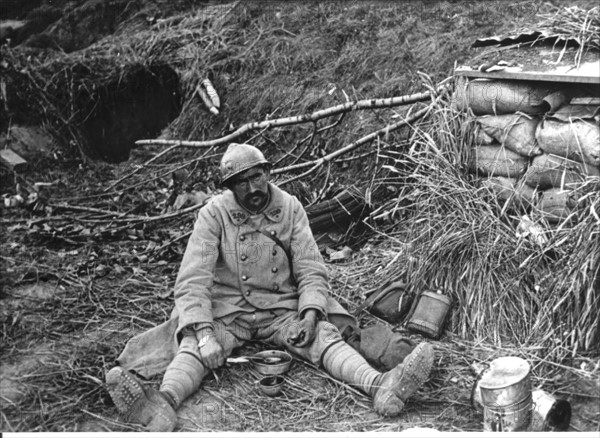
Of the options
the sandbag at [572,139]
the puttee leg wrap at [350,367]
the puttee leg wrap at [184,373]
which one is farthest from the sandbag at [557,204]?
the puttee leg wrap at [184,373]

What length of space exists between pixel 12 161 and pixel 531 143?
21.6ft

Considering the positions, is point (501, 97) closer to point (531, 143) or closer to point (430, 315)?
point (531, 143)

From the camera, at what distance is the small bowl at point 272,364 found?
5.03 metres

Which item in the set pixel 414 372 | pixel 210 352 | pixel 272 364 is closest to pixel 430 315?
pixel 414 372

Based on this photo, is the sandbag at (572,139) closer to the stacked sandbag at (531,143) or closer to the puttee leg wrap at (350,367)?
the stacked sandbag at (531,143)

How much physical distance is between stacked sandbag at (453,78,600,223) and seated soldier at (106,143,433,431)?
1.37 metres

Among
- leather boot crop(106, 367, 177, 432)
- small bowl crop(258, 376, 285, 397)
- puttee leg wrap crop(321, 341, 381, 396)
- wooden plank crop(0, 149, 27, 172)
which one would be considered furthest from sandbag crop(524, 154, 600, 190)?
wooden plank crop(0, 149, 27, 172)

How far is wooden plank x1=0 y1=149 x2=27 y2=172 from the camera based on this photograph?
9.72 meters

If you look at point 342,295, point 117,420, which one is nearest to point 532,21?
point 342,295

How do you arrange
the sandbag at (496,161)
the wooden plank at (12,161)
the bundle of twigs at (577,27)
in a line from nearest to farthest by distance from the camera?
the bundle of twigs at (577,27), the sandbag at (496,161), the wooden plank at (12,161)

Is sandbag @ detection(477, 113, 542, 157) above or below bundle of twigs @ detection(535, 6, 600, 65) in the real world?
below

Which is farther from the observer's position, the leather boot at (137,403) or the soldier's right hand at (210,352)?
the soldier's right hand at (210,352)

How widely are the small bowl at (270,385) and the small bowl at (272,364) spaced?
43 millimetres

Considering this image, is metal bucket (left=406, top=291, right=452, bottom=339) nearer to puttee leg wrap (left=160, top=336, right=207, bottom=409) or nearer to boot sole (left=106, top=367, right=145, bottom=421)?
puttee leg wrap (left=160, top=336, right=207, bottom=409)
